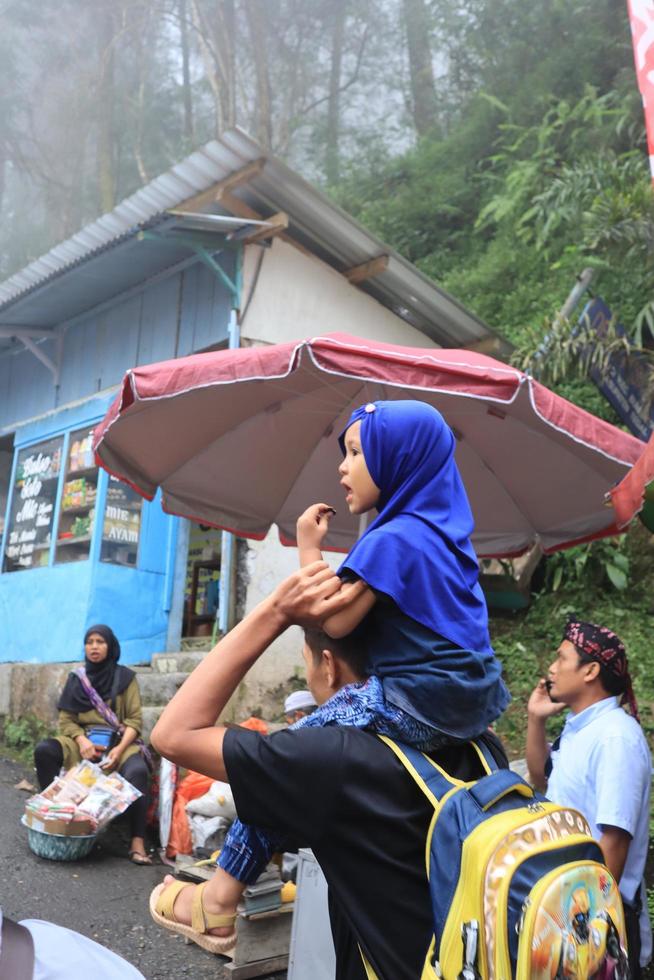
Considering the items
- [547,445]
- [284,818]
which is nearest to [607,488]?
[547,445]

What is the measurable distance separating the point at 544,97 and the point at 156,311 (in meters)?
9.19

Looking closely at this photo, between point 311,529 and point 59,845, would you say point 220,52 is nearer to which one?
point 59,845

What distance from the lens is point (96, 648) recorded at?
6.18 m

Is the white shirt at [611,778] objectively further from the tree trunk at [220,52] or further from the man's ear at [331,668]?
the tree trunk at [220,52]

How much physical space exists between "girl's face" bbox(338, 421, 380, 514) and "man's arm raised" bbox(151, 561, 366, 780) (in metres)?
0.27

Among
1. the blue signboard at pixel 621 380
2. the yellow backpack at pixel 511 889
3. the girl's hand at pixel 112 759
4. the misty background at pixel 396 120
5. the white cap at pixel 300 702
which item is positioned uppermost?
the misty background at pixel 396 120

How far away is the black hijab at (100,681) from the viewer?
20.0ft

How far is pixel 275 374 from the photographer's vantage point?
389 centimetres

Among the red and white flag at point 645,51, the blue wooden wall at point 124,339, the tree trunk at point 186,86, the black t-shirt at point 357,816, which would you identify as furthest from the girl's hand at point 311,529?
the tree trunk at point 186,86

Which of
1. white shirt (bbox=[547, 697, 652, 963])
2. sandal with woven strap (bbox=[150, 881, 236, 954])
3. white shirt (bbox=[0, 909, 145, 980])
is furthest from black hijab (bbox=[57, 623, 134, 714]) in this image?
white shirt (bbox=[0, 909, 145, 980])

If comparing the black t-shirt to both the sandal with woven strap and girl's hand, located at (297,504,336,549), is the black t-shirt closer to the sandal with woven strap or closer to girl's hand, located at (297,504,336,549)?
the sandal with woven strap

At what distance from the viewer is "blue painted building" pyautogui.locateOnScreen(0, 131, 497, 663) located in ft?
25.9

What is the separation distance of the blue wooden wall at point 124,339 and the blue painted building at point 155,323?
0.02 m

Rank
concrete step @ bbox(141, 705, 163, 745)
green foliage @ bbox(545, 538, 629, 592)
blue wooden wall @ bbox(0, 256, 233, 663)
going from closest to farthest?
1. concrete step @ bbox(141, 705, 163, 745)
2. blue wooden wall @ bbox(0, 256, 233, 663)
3. green foliage @ bbox(545, 538, 629, 592)
